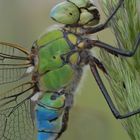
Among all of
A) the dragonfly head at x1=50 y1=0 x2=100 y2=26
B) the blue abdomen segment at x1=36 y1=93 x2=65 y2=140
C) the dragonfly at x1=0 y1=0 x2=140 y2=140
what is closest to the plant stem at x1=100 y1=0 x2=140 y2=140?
the dragonfly at x1=0 y1=0 x2=140 y2=140

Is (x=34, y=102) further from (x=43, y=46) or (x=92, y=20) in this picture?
(x=92, y=20)

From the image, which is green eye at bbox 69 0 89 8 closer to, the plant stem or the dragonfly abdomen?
the dragonfly abdomen

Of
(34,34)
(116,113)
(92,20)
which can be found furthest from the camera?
(34,34)

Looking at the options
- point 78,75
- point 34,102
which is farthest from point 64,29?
point 34,102

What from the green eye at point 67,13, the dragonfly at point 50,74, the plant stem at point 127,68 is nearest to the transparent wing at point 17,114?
the dragonfly at point 50,74

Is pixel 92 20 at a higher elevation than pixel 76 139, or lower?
higher
